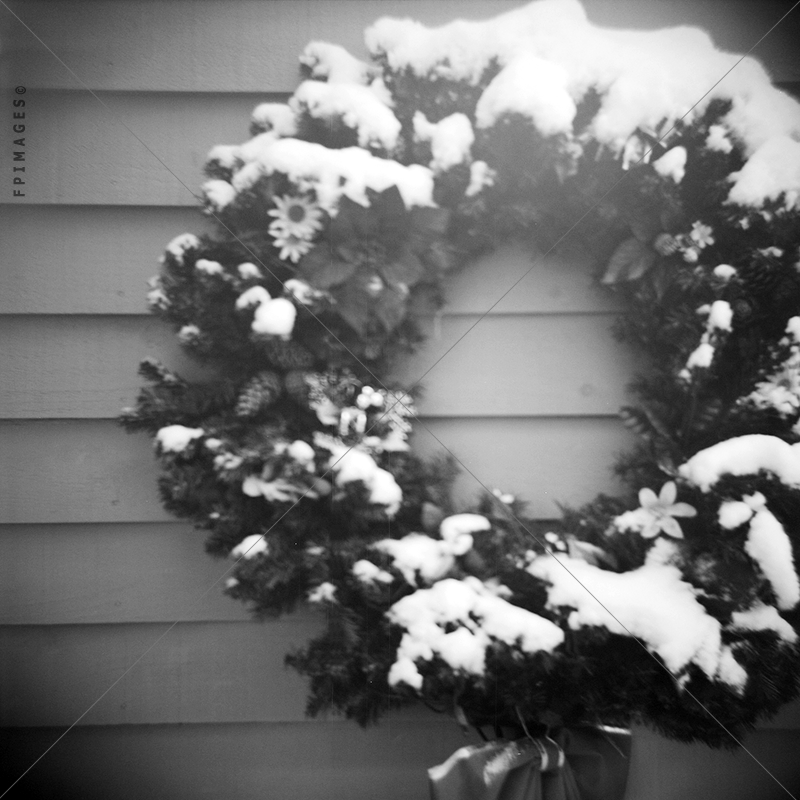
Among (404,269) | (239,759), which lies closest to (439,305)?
(404,269)

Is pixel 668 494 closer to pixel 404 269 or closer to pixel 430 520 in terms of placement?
pixel 430 520

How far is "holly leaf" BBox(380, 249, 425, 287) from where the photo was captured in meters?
0.84

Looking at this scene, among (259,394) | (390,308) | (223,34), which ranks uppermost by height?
(223,34)

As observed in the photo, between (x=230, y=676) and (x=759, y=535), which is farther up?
(x=759, y=535)

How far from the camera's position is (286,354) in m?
0.84

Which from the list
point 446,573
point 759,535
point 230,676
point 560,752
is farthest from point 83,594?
point 759,535

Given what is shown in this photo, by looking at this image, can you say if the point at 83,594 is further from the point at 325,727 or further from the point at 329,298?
the point at 329,298

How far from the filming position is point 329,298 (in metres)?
0.84

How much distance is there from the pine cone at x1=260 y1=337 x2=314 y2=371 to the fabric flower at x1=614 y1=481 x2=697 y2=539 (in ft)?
1.52

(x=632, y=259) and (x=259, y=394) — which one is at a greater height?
(x=632, y=259)

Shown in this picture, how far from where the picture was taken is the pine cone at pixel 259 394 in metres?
0.84

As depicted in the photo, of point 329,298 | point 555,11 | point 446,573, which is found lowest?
point 446,573

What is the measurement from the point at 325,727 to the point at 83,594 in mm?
382

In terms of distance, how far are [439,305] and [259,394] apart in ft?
0.87
